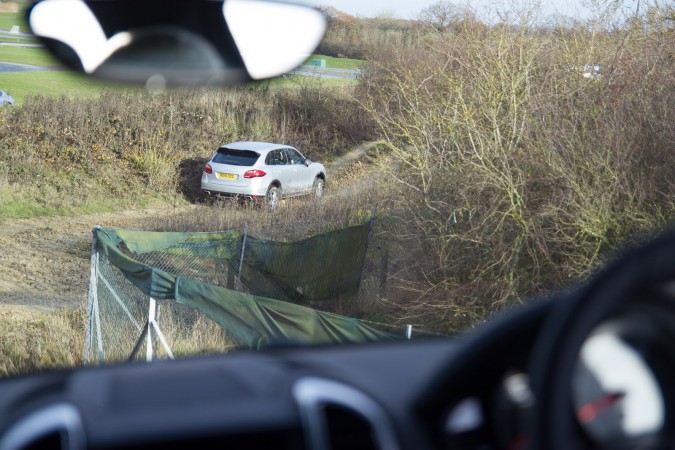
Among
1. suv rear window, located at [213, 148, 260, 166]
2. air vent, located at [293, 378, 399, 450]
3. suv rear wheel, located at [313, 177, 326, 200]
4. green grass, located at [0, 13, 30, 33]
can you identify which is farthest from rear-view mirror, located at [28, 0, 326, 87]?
suv rear wheel, located at [313, 177, 326, 200]

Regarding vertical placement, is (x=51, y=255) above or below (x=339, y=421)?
below

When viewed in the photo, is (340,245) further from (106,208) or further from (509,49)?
(106,208)

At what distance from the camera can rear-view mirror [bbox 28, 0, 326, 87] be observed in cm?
242

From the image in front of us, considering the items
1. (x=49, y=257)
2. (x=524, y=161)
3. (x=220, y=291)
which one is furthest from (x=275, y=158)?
(x=220, y=291)

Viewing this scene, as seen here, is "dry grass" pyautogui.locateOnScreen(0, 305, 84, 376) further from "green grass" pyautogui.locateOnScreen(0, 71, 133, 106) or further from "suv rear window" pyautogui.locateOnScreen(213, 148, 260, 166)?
"green grass" pyautogui.locateOnScreen(0, 71, 133, 106)

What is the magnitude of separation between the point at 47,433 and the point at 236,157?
70.5 ft

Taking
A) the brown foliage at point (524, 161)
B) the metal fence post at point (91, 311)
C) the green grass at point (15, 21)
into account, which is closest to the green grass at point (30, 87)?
the brown foliage at point (524, 161)

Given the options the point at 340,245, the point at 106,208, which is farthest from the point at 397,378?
the point at 106,208

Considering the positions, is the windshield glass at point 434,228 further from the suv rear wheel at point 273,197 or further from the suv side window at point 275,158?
the suv side window at point 275,158

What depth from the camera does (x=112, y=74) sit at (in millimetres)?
2598

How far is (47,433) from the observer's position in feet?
5.01

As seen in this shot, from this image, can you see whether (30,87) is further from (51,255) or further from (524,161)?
(524,161)

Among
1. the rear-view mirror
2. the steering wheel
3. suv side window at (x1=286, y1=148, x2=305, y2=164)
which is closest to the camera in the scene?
the steering wheel

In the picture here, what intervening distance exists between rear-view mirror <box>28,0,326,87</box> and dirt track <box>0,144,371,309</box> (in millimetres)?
11072
